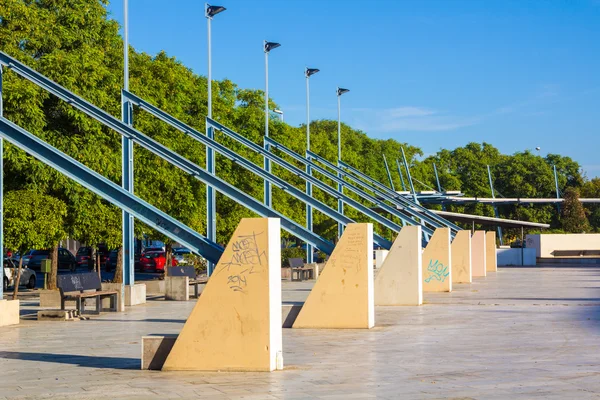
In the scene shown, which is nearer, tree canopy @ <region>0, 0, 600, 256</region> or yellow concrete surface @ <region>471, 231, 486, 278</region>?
tree canopy @ <region>0, 0, 600, 256</region>

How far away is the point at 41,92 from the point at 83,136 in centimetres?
172

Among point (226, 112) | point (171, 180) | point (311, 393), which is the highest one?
point (226, 112)

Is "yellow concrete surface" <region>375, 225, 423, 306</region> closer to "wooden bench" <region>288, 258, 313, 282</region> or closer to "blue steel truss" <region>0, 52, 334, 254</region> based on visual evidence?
"blue steel truss" <region>0, 52, 334, 254</region>

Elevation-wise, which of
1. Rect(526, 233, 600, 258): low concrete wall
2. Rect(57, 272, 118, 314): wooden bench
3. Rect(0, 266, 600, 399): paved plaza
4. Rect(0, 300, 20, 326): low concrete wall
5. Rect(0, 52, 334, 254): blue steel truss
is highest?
Rect(0, 52, 334, 254): blue steel truss

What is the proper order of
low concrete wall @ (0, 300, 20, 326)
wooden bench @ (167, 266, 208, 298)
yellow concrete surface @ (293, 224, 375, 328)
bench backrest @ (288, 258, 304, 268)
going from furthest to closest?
bench backrest @ (288, 258, 304, 268), wooden bench @ (167, 266, 208, 298), low concrete wall @ (0, 300, 20, 326), yellow concrete surface @ (293, 224, 375, 328)

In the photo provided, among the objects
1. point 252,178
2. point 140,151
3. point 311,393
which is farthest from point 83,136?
point 311,393

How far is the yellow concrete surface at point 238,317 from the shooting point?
10820 millimetres

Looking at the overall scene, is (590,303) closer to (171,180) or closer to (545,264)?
(171,180)

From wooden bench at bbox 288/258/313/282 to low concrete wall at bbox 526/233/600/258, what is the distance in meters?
24.3

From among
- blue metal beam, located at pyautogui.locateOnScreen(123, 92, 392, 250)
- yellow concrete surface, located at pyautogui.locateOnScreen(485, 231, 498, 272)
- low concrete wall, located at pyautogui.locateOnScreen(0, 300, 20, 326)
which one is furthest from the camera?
yellow concrete surface, located at pyautogui.locateOnScreen(485, 231, 498, 272)

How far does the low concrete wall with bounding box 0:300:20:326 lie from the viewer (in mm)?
17438

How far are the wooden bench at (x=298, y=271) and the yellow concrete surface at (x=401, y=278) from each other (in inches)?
507

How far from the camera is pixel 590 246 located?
56094 mm

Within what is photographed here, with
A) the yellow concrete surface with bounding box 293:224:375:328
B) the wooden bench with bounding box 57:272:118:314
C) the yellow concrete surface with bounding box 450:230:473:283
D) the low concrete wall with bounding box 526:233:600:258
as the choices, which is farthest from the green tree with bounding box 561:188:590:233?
the yellow concrete surface with bounding box 293:224:375:328
